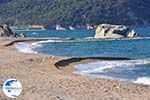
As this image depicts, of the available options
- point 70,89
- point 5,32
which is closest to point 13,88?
point 70,89

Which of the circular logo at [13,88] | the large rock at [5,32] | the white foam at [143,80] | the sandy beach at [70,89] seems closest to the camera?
the circular logo at [13,88]

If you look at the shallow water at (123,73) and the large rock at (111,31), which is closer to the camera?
the shallow water at (123,73)

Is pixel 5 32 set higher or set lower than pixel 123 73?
lower

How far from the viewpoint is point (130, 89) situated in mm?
20000

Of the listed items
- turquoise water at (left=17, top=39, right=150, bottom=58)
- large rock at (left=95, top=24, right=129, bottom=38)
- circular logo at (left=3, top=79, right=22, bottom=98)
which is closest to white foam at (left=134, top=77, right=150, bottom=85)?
circular logo at (left=3, top=79, right=22, bottom=98)

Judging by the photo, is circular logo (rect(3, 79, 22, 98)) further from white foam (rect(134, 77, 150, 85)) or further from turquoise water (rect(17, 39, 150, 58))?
turquoise water (rect(17, 39, 150, 58))

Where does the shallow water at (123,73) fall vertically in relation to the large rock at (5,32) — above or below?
above

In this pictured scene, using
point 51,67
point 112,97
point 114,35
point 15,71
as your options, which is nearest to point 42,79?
point 15,71

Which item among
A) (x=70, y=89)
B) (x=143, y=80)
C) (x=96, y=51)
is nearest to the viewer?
(x=70, y=89)

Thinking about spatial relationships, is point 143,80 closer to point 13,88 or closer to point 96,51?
point 13,88

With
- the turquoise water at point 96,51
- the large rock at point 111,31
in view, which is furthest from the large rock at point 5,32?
the turquoise water at point 96,51

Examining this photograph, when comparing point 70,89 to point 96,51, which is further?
point 96,51

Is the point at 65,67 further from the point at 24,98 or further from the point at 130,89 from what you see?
the point at 24,98

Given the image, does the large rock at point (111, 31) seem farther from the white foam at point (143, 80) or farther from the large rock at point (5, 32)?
the white foam at point (143, 80)
